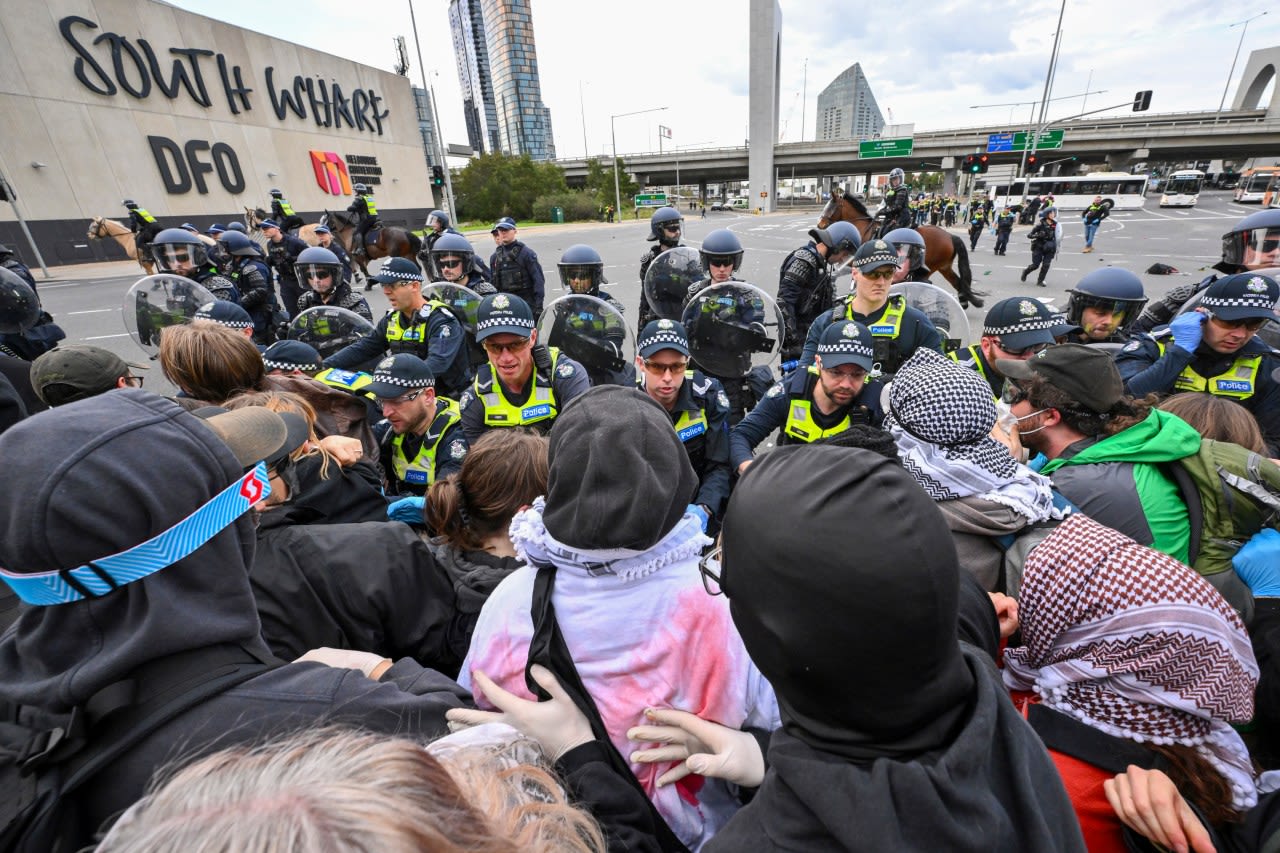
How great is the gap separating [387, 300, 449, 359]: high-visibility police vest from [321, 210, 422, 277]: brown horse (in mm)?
6381

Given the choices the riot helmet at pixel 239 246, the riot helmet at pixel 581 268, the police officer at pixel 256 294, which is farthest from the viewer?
the riot helmet at pixel 239 246

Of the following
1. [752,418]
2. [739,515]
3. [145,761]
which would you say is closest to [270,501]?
[145,761]

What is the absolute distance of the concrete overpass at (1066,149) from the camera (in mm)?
39938

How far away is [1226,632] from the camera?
109 centimetres

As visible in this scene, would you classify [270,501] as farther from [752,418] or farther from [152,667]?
[752,418]

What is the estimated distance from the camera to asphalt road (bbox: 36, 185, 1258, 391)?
1046 centimetres

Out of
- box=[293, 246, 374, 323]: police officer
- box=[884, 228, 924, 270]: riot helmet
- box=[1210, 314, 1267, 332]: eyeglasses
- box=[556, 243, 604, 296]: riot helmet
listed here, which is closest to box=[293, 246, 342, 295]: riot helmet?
box=[293, 246, 374, 323]: police officer

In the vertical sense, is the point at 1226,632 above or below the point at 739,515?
below

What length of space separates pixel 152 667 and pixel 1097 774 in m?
1.82

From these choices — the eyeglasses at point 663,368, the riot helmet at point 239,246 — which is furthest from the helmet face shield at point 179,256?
the eyeglasses at point 663,368

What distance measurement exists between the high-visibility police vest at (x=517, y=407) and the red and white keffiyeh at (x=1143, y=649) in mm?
2459

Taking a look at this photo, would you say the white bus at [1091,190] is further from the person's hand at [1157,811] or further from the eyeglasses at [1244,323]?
the person's hand at [1157,811]

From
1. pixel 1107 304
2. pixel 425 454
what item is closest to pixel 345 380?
pixel 425 454

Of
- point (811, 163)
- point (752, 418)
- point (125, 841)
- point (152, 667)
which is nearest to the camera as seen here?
point (125, 841)
